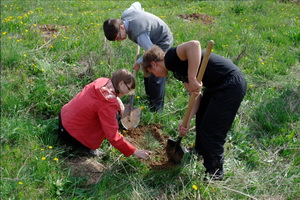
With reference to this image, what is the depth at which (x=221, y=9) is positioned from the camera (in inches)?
307

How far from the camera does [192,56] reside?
7.00ft

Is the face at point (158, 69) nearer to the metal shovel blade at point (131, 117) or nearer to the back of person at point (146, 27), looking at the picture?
the back of person at point (146, 27)

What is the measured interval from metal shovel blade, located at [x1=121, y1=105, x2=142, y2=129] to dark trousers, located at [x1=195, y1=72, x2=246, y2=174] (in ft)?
3.60

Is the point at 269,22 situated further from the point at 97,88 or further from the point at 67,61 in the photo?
the point at 97,88

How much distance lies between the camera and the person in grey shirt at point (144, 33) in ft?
10.1

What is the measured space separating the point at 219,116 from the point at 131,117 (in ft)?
4.42

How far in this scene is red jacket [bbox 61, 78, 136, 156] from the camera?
2496mm

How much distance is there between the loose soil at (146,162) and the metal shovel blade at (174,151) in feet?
0.18

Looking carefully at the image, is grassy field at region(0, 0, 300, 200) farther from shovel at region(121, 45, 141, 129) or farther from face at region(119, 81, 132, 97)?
face at region(119, 81, 132, 97)

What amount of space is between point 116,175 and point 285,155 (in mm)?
1837

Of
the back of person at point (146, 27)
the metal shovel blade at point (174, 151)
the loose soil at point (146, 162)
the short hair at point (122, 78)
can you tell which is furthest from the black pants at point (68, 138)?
the back of person at point (146, 27)

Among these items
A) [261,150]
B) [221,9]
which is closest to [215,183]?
[261,150]

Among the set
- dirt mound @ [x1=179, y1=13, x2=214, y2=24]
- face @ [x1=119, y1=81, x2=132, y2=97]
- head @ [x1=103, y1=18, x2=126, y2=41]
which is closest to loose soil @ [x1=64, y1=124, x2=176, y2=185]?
face @ [x1=119, y1=81, x2=132, y2=97]

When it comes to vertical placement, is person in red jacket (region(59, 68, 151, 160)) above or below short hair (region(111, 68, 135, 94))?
below
